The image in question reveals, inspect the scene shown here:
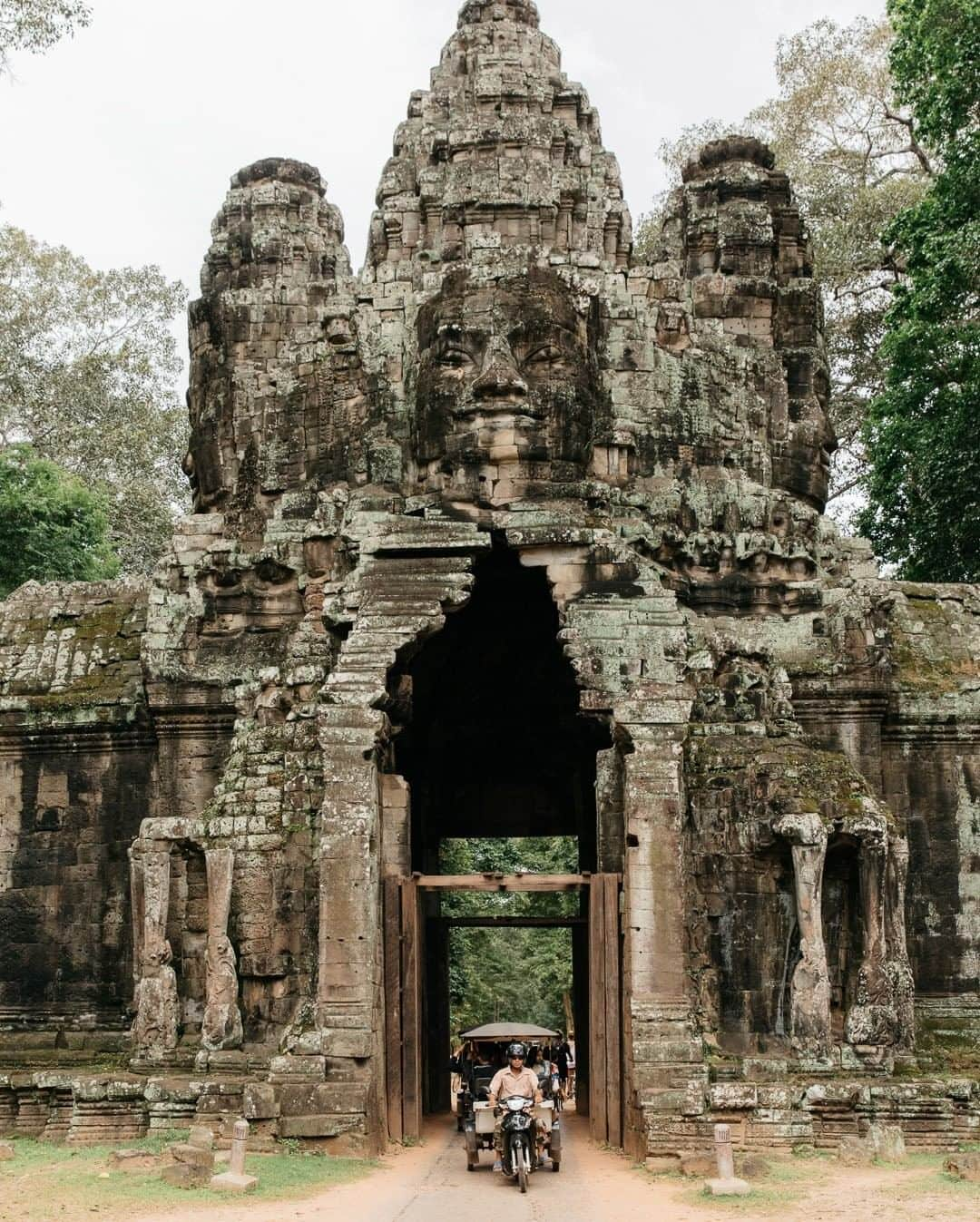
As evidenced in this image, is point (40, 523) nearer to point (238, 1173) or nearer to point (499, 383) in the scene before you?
point (499, 383)

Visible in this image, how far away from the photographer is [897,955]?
14.6 m

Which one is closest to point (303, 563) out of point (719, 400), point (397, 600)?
point (397, 600)

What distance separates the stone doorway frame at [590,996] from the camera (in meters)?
14.8

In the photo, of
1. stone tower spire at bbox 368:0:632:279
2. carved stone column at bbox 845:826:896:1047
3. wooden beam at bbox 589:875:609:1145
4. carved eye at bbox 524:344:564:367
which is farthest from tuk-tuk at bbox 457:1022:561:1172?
stone tower spire at bbox 368:0:632:279

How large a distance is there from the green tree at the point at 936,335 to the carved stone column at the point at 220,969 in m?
13.7

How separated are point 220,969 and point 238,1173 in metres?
2.70

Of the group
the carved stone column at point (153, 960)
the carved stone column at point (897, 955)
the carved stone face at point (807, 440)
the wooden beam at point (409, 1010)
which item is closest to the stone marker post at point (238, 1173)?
the carved stone column at point (153, 960)

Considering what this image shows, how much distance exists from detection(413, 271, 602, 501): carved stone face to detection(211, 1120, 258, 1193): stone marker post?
6623 mm

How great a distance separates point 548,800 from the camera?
→ 21.6 m

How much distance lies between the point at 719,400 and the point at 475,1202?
360 inches

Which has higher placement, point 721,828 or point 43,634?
point 43,634

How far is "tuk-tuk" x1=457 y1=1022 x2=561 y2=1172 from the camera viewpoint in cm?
1393

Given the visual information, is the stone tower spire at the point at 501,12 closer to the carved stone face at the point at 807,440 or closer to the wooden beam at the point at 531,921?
the carved stone face at the point at 807,440

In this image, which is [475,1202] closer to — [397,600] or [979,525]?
[397,600]
